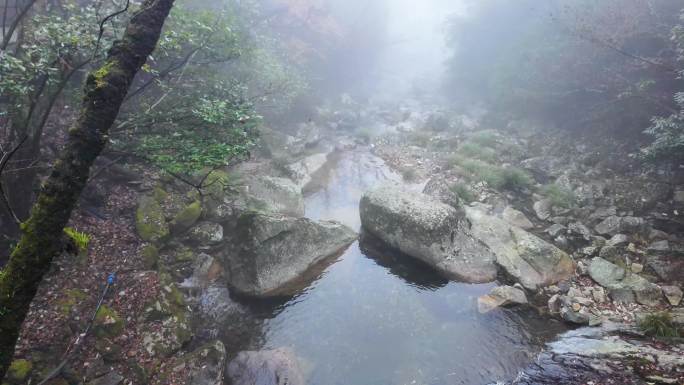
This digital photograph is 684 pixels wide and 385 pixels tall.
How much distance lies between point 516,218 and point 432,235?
3.97 m

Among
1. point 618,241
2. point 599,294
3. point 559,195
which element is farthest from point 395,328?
point 559,195

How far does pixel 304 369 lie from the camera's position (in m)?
7.17

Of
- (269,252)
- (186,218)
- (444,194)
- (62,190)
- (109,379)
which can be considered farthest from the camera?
(444,194)

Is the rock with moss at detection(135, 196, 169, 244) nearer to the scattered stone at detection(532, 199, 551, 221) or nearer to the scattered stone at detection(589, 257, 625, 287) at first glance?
the scattered stone at detection(589, 257, 625, 287)

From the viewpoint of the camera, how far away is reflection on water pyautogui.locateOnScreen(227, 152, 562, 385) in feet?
23.6

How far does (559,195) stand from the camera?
12695 millimetres

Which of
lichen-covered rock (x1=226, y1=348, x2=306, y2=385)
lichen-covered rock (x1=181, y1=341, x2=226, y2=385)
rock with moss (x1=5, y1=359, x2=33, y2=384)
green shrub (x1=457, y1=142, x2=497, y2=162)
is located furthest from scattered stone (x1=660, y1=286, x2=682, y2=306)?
rock with moss (x1=5, y1=359, x2=33, y2=384)

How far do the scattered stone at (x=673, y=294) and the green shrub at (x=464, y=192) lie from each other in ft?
19.8

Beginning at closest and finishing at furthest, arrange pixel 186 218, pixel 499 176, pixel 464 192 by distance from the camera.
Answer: pixel 186 218 → pixel 464 192 → pixel 499 176

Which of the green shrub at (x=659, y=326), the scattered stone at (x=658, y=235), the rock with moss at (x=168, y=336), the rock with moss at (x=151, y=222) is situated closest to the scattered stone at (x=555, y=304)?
the green shrub at (x=659, y=326)

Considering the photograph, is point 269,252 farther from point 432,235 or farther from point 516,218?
point 516,218

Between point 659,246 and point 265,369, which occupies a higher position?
point 659,246

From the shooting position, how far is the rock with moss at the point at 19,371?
530 centimetres

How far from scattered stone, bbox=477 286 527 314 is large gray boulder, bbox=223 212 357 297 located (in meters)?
4.20
